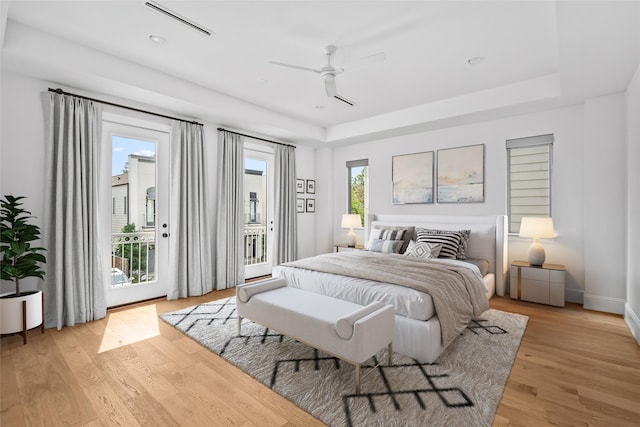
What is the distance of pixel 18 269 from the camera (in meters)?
2.75

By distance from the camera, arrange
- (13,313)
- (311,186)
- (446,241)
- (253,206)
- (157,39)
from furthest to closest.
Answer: (311,186) < (253,206) < (446,241) < (157,39) < (13,313)

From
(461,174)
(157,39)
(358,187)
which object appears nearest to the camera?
(157,39)

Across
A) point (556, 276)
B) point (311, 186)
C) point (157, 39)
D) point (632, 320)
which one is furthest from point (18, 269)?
point (632, 320)

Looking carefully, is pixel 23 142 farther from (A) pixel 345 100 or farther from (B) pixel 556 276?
(B) pixel 556 276

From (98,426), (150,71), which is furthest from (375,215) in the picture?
(98,426)

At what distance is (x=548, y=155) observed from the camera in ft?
13.5

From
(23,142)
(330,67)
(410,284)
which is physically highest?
(330,67)

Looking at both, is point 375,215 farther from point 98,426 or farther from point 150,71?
point 98,426

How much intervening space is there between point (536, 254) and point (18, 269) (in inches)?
219

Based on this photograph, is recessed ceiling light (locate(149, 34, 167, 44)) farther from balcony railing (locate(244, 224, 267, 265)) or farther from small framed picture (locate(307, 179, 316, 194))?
small framed picture (locate(307, 179, 316, 194))

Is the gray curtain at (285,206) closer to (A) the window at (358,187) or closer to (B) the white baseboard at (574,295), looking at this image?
(A) the window at (358,187)

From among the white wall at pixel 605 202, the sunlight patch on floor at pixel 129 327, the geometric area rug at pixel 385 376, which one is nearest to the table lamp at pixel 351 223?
the geometric area rug at pixel 385 376

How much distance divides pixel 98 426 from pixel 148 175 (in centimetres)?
308

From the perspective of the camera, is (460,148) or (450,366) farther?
(460,148)
